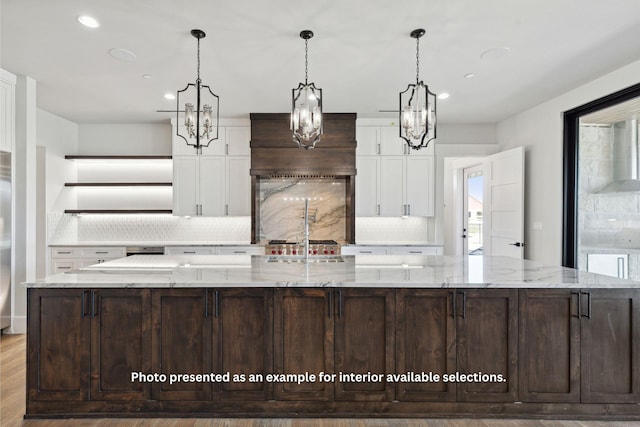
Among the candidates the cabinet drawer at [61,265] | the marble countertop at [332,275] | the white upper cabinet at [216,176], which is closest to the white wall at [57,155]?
the cabinet drawer at [61,265]

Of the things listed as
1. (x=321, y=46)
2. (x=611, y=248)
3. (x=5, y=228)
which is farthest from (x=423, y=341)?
(x=5, y=228)

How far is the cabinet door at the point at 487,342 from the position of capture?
2.22 m

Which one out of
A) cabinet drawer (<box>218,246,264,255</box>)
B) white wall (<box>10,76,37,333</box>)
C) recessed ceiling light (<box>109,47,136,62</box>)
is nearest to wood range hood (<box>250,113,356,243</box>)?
cabinet drawer (<box>218,246,264,255</box>)

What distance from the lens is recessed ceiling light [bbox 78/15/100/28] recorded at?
2559 mm

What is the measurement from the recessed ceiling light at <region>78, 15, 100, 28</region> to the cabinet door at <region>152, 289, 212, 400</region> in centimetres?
197

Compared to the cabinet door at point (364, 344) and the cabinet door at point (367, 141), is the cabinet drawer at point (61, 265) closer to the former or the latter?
the cabinet door at point (367, 141)

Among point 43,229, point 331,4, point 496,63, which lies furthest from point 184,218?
point 496,63

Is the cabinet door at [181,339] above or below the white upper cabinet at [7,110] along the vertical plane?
below

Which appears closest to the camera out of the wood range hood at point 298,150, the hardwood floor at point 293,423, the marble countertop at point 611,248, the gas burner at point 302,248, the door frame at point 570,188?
the hardwood floor at point 293,423

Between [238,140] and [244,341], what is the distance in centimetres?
350

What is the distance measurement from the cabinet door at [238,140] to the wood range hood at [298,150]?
0.68 feet

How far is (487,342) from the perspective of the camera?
2230 mm

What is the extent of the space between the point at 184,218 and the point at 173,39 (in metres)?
3.11

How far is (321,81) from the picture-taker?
148 inches
